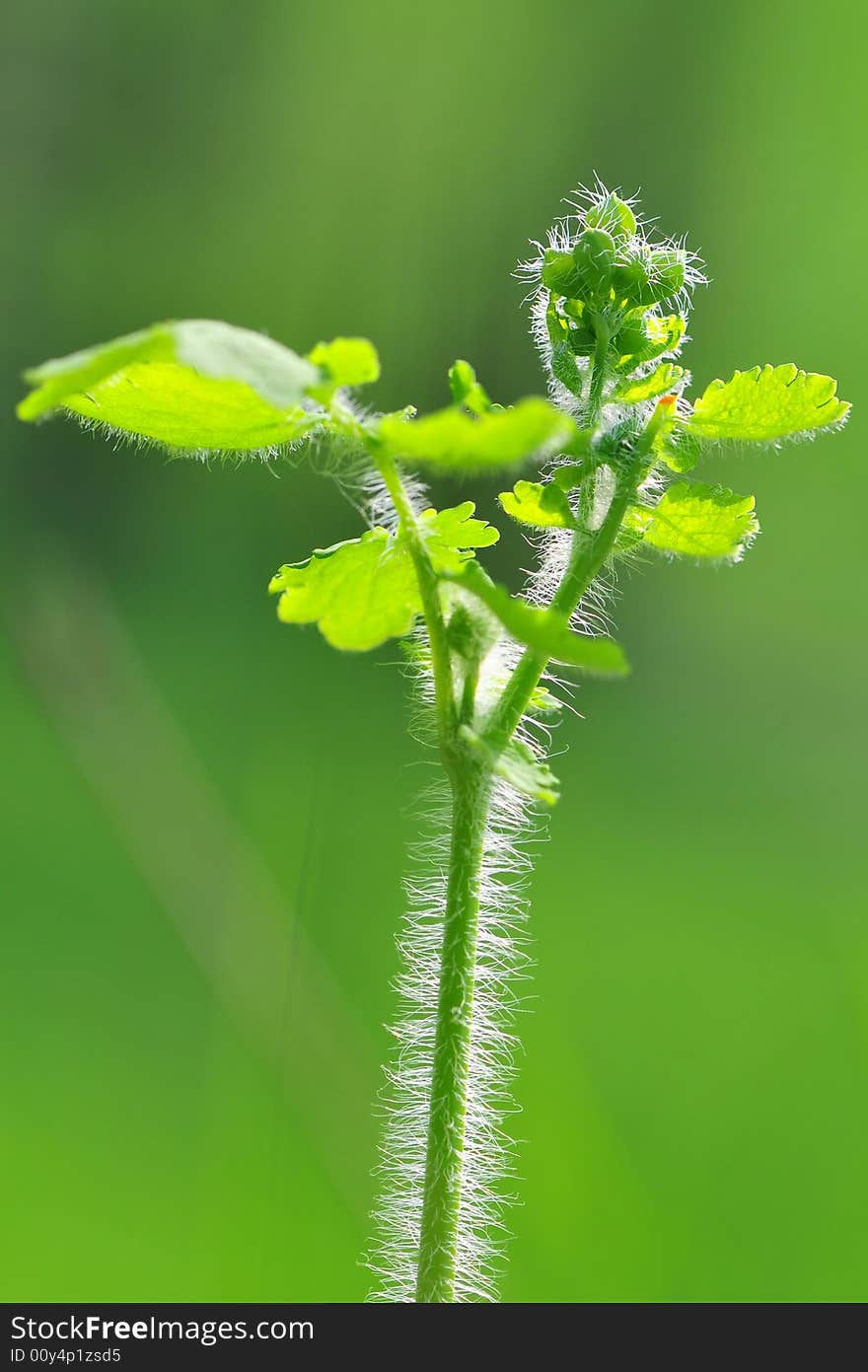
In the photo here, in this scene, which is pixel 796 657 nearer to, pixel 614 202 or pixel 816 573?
pixel 816 573

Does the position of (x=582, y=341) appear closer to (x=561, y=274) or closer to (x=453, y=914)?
(x=561, y=274)

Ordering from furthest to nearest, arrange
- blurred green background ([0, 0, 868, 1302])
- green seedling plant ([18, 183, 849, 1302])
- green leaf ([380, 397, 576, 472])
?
blurred green background ([0, 0, 868, 1302])
green seedling plant ([18, 183, 849, 1302])
green leaf ([380, 397, 576, 472])

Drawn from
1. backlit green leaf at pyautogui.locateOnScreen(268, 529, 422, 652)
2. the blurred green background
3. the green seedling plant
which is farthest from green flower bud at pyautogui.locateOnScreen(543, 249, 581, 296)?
the blurred green background

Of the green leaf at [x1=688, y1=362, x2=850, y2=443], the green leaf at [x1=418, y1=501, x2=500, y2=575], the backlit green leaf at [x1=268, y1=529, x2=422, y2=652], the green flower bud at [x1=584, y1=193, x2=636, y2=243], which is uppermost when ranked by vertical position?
the green flower bud at [x1=584, y1=193, x2=636, y2=243]

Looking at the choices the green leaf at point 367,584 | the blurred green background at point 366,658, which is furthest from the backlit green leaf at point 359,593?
the blurred green background at point 366,658

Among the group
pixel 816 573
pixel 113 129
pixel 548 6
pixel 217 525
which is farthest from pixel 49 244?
pixel 816 573

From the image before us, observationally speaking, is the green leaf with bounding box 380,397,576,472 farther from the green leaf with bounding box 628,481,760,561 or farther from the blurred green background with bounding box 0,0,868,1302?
Result: the blurred green background with bounding box 0,0,868,1302
